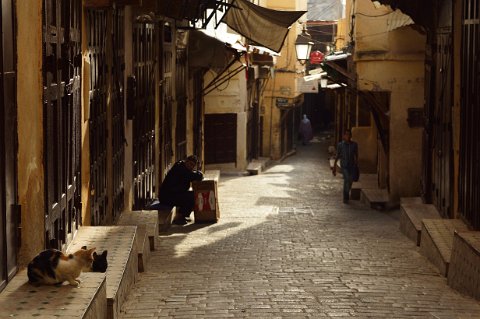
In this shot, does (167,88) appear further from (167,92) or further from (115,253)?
(115,253)

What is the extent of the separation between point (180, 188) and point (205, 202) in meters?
0.56

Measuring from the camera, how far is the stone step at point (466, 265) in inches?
352

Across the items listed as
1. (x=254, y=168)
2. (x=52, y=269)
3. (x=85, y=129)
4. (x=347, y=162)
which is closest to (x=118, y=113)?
(x=85, y=129)

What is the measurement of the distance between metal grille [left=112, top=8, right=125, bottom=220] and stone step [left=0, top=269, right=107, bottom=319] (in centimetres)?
532

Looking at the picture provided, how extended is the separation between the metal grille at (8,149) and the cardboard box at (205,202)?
8980mm

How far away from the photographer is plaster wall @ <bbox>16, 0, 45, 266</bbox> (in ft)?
23.9

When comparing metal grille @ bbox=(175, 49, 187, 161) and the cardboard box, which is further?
metal grille @ bbox=(175, 49, 187, 161)

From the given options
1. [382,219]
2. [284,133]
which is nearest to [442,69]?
[382,219]

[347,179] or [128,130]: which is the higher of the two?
[128,130]

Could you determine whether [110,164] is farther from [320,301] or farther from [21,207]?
[21,207]

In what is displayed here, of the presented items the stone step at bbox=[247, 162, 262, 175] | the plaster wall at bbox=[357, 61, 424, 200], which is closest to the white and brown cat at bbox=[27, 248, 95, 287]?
the plaster wall at bbox=[357, 61, 424, 200]

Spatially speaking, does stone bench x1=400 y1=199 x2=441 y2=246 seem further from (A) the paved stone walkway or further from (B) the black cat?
(B) the black cat

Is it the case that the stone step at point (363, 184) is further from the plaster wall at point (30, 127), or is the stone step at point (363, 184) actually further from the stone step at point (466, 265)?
the plaster wall at point (30, 127)

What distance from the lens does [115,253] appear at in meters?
9.15
